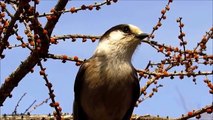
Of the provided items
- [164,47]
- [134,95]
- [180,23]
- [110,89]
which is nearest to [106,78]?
[110,89]

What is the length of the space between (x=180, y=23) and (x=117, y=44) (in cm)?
71

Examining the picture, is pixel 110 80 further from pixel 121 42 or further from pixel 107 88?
pixel 121 42

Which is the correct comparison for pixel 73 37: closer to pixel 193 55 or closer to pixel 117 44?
pixel 117 44

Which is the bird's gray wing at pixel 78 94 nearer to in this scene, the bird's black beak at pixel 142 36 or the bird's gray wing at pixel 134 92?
the bird's gray wing at pixel 134 92

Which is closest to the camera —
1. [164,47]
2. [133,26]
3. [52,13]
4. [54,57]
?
[52,13]

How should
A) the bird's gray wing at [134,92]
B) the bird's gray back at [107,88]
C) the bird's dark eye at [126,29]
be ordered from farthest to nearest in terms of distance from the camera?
the bird's dark eye at [126,29], the bird's gray wing at [134,92], the bird's gray back at [107,88]

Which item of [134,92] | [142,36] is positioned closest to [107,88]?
[134,92]

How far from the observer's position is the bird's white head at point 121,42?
14.2 feet

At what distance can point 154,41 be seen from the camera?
14.1ft

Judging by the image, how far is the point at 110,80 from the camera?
4141 mm

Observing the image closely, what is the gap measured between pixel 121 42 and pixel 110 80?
0.49 m

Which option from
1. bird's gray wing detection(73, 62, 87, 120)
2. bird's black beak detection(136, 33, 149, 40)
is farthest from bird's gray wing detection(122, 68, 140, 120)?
bird's gray wing detection(73, 62, 87, 120)

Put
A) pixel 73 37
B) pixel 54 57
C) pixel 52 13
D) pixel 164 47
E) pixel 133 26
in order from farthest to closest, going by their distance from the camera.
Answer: pixel 133 26
pixel 164 47
pixel 73 37
pixel 54 57
pixel 52 13

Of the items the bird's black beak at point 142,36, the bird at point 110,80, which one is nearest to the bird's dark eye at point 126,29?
the bird at point 110,80
